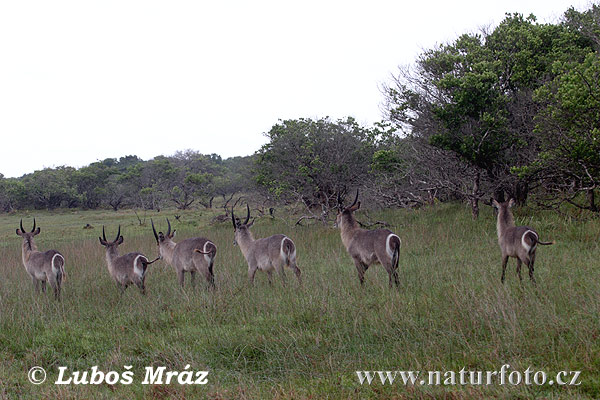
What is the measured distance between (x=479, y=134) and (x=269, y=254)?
19.3 ft

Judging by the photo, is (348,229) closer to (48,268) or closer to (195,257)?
(195,257)

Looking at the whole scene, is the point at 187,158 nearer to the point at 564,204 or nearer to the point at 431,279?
the point at 564,204

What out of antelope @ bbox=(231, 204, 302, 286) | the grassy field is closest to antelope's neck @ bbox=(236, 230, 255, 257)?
antelope @ bbox=(231, 204, 302, 286)

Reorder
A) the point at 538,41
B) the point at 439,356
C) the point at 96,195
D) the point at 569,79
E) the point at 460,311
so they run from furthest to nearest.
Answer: the point at 96,195, the point at 538,41, the point at 569,79, the point at 460,311, the point at 439,356

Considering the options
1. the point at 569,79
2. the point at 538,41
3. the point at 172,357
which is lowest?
the point at 172,357

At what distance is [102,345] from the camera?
4.42 m

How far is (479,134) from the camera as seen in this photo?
1000cm

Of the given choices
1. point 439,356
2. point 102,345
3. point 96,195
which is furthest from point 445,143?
point 96,195

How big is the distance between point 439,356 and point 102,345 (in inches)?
A: 122

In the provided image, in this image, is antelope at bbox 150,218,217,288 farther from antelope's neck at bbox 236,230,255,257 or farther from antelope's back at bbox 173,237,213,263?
antelope's neck at bbox 236,230,255,257

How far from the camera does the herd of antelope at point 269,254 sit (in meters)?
5.76

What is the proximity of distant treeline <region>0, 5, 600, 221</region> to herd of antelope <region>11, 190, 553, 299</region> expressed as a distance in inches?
106

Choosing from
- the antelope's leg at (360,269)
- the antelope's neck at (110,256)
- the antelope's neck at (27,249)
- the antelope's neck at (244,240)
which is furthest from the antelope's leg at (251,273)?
the antelope's neck at (27,249)

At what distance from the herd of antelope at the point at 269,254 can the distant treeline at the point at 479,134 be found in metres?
2.69
